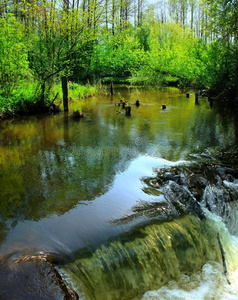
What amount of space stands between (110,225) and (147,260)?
2.71 feet

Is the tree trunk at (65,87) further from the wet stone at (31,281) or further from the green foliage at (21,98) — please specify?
the wet stone at (31,281)

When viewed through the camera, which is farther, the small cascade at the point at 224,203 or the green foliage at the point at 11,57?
the green foliage at the point at 11,57

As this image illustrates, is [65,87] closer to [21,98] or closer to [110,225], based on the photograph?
[21,98]

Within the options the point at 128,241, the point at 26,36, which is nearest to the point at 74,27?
the point at 26,36

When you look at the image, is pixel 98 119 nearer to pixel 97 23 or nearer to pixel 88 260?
pixel 97 23

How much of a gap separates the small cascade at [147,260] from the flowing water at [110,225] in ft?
0.05

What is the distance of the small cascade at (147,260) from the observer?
3.88m

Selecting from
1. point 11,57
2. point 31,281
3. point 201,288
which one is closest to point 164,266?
point 201,288

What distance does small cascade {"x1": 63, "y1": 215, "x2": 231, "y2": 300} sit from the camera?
3.88 m

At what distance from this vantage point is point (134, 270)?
4.18 m

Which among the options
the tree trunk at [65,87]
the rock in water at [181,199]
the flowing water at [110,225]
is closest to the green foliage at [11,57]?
the tree trunk at [65,87]

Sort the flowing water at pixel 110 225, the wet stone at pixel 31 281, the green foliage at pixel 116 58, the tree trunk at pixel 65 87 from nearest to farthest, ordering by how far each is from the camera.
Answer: the wet stone at pixel 31 281
the flowing water at pixel 110 225
the tree trunk at pixel 65 87
the green foliage at pixel 116 58

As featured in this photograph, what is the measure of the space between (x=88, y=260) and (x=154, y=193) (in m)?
2.34

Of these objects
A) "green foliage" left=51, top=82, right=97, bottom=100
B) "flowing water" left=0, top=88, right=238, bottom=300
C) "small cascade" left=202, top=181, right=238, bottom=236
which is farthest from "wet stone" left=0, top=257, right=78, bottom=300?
"green foliage" left=51, top=82, right=97, bottom=100
